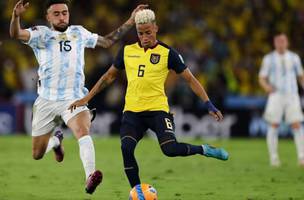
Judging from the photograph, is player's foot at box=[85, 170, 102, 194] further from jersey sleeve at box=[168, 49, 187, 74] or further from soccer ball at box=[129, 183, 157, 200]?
jersey sleeve at box=[168, 49, 187, 74]

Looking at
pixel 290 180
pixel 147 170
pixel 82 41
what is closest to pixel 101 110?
pixel 147 170

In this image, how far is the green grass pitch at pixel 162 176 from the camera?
37.1 feet

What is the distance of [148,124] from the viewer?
1009 cm

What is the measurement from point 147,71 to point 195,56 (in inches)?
636

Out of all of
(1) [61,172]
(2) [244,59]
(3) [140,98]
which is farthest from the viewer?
(2) [244,59]

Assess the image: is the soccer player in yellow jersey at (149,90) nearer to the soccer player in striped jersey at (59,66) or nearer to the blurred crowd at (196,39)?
the soccer player in striped jersey at (59,66)

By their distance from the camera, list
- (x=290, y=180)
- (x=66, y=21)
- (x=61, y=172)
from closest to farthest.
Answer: (x=66, y=21)
(x=290, y=180)
(x=61, y=172)

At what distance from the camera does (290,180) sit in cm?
1332

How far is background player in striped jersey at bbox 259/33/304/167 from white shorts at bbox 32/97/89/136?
6.67 m

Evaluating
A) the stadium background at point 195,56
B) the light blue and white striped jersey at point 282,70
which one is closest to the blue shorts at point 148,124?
the light blue and white striped jersey at point 282,70

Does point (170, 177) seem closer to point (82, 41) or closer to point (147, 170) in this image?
point (147, 170)

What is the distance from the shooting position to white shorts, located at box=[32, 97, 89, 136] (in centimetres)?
1062

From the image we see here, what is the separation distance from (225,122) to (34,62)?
6.74m

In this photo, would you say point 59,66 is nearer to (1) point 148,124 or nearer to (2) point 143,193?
(1) point 148,124
